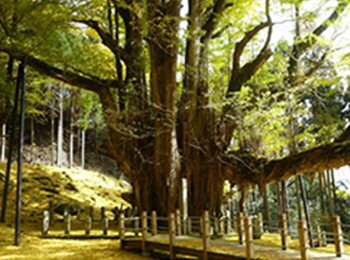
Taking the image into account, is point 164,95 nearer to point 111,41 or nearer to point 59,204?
point 111,41

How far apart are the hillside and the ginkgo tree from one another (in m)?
5.08

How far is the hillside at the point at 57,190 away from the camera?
1385 cm

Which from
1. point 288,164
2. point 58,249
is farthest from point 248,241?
point 58,249

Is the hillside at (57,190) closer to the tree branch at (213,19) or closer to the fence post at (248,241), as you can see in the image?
the tree branch at (213,19)

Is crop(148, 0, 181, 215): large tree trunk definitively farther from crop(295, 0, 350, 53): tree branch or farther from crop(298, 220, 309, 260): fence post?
crop(298, 220, 309, 260): fence post

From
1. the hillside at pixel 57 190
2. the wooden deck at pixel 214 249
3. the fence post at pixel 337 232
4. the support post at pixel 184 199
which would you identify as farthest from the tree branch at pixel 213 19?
the hillside at pixel 57 190

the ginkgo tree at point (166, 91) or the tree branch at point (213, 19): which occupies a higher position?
the tree branch at point (213, 19)

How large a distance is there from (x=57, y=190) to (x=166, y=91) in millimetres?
9471

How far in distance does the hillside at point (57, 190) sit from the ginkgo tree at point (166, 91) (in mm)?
5077

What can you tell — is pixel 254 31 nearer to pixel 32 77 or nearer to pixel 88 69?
pixel 88 69

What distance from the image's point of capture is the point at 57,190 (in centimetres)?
1644

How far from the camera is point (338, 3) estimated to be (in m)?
9.37

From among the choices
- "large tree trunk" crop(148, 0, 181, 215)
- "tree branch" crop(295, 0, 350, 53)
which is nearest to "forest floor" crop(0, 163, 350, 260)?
"large tree trunk" crop(148, 0, 181, 215)

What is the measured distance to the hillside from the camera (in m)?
→ 13.9
